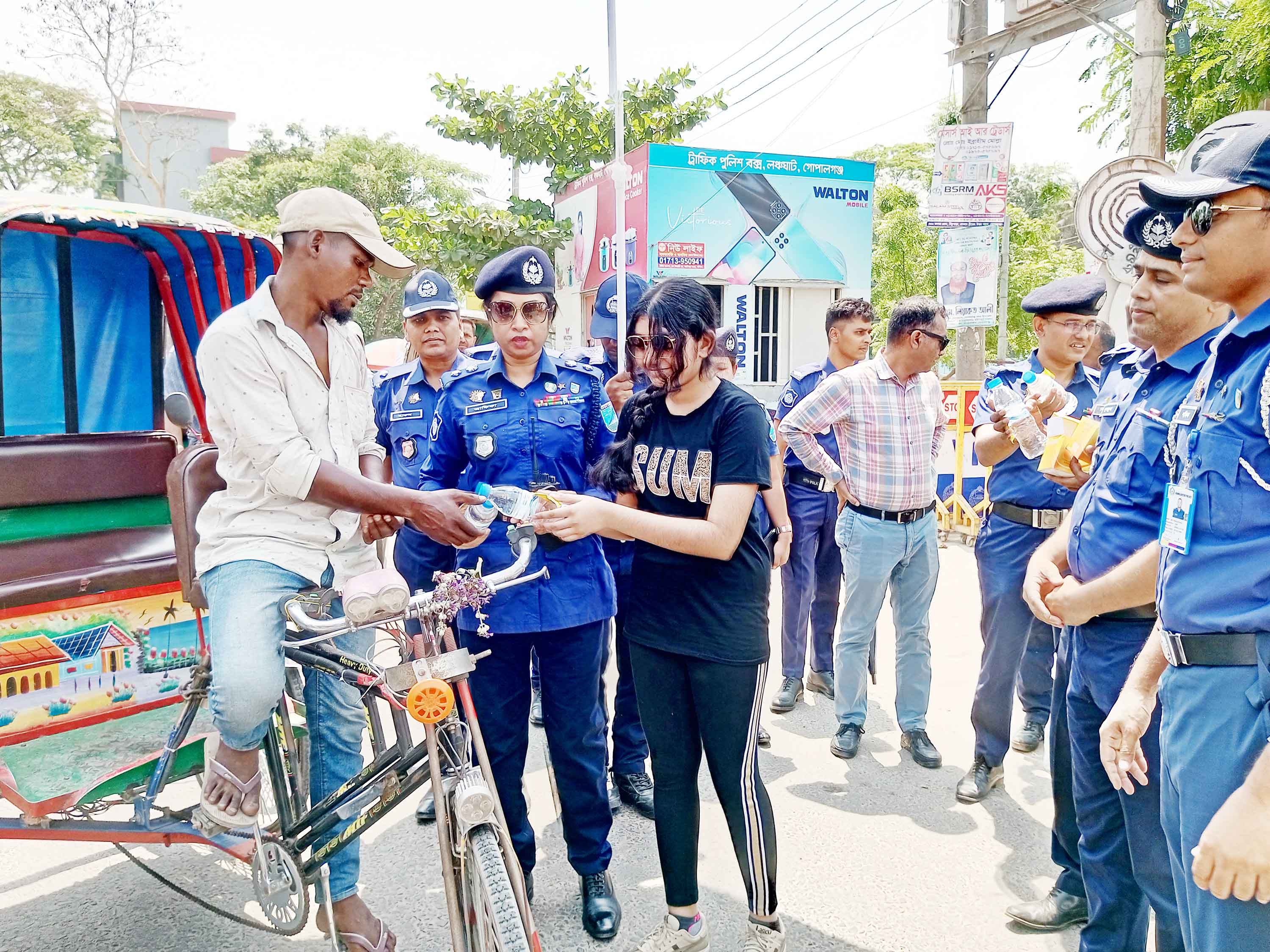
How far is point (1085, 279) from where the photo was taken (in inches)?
142

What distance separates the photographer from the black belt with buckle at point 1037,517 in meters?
3.56

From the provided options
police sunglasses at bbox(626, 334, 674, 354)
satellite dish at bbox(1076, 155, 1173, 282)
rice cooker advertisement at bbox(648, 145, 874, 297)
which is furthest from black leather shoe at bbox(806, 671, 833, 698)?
rice cooker advertisement at bbox(648, 145, 874, 297)

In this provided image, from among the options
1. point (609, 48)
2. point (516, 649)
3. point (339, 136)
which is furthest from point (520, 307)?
point (339, 136)

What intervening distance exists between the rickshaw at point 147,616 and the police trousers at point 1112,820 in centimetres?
147

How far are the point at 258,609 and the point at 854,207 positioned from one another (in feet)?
47.3

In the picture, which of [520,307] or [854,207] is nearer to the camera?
[520,307]

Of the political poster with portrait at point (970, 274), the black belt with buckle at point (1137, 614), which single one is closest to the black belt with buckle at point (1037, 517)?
the black belt with buckle at point (1137, 614)

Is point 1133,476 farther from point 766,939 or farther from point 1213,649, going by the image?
point 766,939

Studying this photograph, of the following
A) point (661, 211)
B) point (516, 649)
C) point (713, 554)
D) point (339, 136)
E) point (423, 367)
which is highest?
point (339, 136)

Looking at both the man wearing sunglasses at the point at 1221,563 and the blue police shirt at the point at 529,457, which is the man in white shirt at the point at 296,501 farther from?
the man wearing sunglasses at the point at 1221,563

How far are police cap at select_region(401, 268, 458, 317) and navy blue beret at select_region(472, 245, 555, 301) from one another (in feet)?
4.78

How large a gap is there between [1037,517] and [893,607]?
855 mm

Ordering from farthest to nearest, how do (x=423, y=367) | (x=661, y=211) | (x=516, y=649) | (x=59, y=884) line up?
(x=661, y=211) < (x=423, y=367) < (x=59, y=884) < (x=516, y=649)

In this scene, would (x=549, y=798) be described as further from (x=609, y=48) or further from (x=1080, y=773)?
(x=609, y=48)
